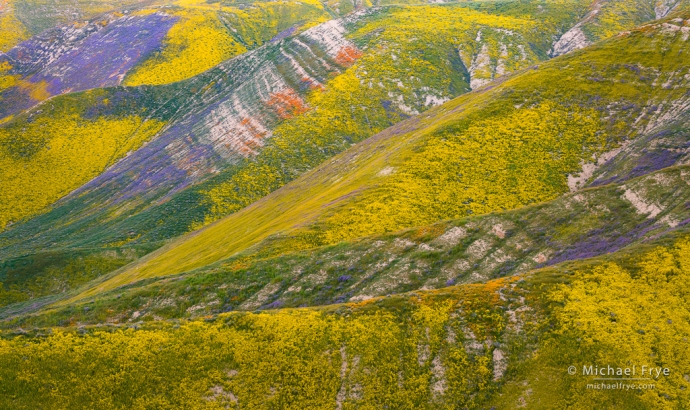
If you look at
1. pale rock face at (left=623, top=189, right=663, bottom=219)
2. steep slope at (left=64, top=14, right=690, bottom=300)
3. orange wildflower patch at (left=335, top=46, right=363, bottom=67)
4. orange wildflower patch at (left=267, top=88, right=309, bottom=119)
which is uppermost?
orange wildflower patch at (left=335, top=46, right=363, bottom=67)

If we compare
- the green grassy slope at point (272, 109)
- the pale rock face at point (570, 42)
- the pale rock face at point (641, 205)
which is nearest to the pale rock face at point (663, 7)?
the green grassy slope at point (272, 109)

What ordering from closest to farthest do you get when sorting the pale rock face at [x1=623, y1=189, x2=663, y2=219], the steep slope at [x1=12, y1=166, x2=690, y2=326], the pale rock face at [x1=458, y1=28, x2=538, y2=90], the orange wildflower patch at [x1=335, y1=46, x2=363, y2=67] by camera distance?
the steep slope at [x1=12, y1=166, x2=690, y2=326] < the pale rock face at [x1=623, y1=189, x2=663, y2=219] < the pale rock face at [x1=458, y1=28, x2=538, y2=90] < the orange wildflower patch at [x1=335, y1=46, x2=363, y2=67]

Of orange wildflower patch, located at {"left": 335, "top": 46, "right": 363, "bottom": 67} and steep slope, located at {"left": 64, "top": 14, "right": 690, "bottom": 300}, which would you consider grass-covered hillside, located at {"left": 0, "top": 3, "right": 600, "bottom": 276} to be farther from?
steep slope, located at {"left": 64, "top": 14, "right": 690, "bottom": 300}

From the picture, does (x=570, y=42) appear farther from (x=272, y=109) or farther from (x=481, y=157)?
(x=481, y=157)

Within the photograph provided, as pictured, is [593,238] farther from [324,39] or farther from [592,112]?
[324,39]

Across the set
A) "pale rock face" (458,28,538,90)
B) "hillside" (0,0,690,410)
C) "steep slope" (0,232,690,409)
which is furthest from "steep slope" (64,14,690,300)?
"pale rock face" (458,28,538,90)

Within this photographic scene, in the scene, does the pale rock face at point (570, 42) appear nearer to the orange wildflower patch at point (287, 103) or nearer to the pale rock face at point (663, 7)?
the pale rock face at point (663, 7)
